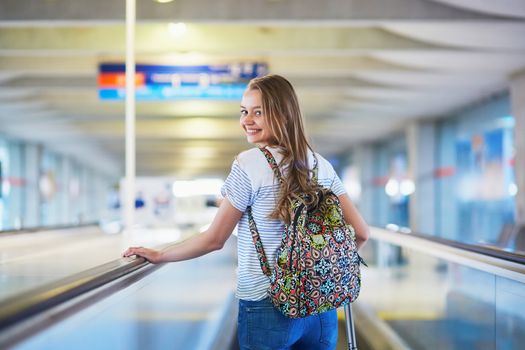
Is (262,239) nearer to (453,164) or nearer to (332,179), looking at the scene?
(332,179)

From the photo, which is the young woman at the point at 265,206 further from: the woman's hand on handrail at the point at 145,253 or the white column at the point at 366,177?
the white column at the point at 366,177

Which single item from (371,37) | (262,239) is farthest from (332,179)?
(371,37)

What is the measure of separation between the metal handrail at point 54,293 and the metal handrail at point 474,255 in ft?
6.79

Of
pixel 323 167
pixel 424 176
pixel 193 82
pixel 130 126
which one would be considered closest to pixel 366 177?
pixel 424 176

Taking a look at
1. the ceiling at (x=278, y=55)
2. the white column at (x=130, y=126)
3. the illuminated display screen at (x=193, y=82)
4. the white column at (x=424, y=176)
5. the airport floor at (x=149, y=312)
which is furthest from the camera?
the white column at (x=424, y=176)

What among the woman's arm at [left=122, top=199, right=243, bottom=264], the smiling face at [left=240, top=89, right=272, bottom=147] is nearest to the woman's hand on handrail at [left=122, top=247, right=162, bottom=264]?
the woman's arm at [left=122, top=199, right=243, bottom=264]

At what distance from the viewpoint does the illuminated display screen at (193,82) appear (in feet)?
45.8

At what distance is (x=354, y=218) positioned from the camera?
9.30 ft

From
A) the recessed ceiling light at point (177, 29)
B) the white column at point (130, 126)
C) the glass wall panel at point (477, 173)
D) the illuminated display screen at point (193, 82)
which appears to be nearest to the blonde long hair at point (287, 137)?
the white column at point (130, 126)

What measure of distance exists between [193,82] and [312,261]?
1190 centimetres

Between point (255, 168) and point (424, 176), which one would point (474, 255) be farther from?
point (424, 176)

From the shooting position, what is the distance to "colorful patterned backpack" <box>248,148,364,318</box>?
7.79 ft

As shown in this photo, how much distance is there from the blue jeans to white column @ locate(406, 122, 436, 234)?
20891 mm

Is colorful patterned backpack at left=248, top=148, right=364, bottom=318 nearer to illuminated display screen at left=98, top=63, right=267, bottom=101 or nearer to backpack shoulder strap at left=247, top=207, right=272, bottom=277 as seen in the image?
backpack shoulder strap at left=247, top=207, right=272, bottom=277
